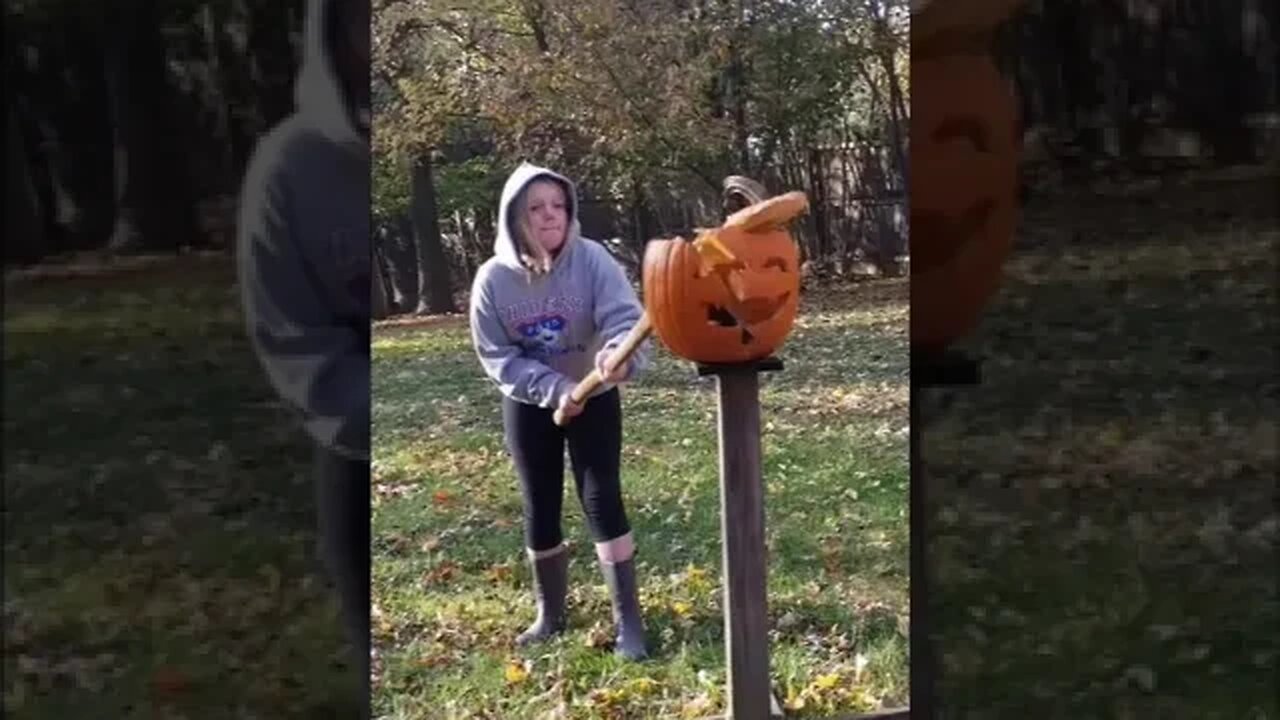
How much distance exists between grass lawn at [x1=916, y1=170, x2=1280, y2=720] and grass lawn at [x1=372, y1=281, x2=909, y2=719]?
144 mm

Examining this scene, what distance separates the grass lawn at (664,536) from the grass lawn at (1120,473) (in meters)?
0.14

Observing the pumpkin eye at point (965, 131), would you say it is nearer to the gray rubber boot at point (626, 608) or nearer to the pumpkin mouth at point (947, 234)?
the pumpkin mouth at point (947, 234)

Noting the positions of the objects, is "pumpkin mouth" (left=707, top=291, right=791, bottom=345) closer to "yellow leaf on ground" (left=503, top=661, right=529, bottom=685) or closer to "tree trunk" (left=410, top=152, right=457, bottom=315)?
"tree trunk" (left=410, top=152, right=457, bottom=315)

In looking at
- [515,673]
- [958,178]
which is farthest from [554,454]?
[958,178]

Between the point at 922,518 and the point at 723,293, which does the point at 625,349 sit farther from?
the point at 922,518

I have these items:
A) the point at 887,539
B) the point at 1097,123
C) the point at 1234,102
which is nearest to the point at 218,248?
the point at 887,539

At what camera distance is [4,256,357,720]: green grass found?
8.91ft

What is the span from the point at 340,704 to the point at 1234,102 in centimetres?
214

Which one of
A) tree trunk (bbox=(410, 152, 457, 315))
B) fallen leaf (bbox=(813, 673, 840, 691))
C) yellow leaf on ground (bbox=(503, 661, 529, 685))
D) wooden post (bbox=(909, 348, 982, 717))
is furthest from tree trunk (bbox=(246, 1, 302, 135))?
fallen leaf (bbox=(813, 673, 840, 691))

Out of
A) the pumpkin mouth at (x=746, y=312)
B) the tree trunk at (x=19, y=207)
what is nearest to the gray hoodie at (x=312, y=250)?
the tree trunk at (x=19, y=207)

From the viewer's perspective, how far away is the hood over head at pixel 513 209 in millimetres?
2861

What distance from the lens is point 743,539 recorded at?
297cm

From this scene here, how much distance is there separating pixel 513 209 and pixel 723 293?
1.43ft

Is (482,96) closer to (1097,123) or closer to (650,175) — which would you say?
(650,175)
